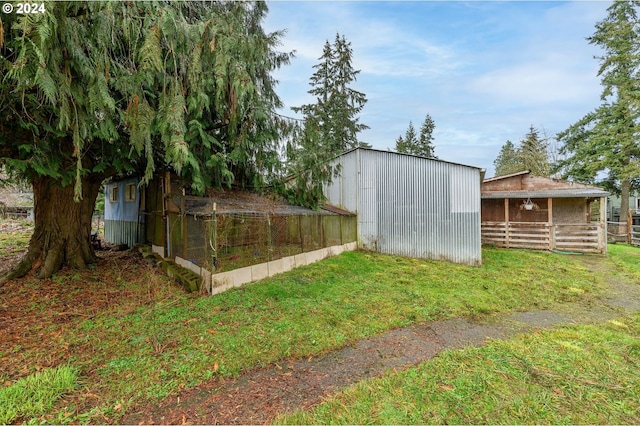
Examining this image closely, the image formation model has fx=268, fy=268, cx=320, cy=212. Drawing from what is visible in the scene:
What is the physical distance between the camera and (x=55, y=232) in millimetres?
6410

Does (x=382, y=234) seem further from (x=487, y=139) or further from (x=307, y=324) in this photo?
(x=487, y=139)

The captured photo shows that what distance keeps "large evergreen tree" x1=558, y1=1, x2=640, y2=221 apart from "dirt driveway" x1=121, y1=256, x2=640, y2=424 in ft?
52.5

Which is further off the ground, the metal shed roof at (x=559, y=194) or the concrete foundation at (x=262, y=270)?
the metal shed roof at (x=559, y=194)

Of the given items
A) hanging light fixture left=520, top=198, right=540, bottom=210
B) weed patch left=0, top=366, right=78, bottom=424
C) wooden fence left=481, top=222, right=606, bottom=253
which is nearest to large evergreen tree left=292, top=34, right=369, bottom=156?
wooden fence left=481, top=222, right=606, bottom=253

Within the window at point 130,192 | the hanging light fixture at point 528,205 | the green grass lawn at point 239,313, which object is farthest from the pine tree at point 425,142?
the window at point 130,192

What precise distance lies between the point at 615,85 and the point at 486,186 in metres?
10.8

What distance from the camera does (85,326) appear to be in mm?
4129

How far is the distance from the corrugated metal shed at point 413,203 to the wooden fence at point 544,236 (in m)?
3.90

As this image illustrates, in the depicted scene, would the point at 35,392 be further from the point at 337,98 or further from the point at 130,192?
the point at 337,98

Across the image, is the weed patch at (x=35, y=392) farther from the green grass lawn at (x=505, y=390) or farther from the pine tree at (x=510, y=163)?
the pine tree at (x=510, y=163)

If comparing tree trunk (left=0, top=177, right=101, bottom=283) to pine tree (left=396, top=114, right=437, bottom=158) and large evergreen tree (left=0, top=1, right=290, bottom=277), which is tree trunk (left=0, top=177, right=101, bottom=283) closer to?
large evergreen tree (left=0, top=1, right=290, bottom=277)

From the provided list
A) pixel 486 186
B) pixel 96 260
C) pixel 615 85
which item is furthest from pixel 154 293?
pixel 615 85

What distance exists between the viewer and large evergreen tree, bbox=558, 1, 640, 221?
1479cm

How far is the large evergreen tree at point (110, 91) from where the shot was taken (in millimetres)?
2611
